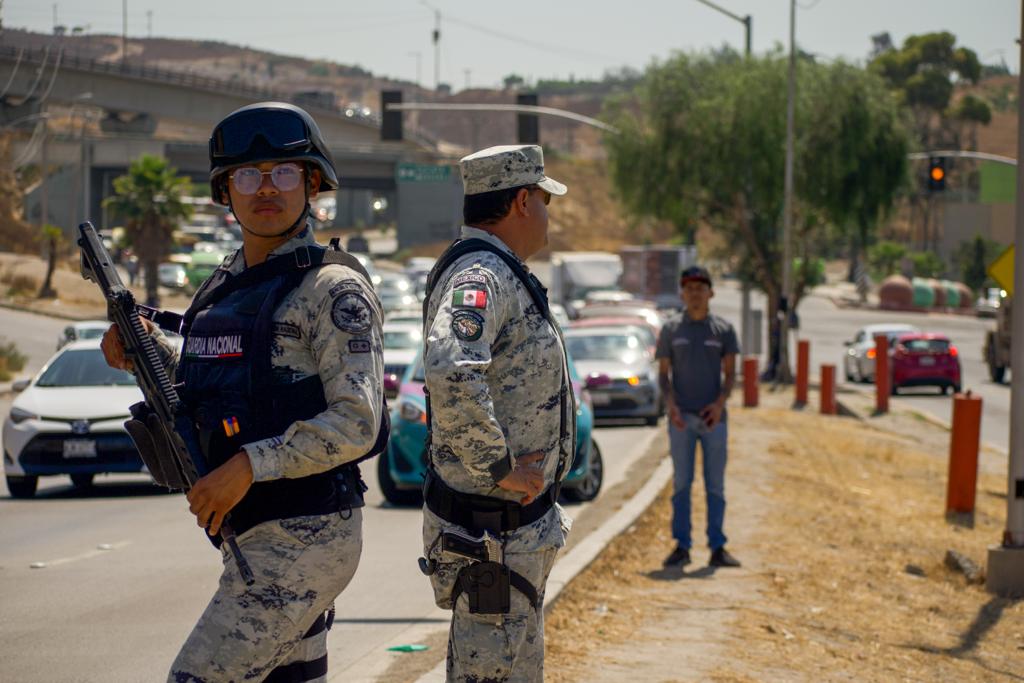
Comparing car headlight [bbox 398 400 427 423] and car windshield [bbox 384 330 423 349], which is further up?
car headlight [bbox 398 400 427 423]

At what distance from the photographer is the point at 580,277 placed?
57969 millimetres

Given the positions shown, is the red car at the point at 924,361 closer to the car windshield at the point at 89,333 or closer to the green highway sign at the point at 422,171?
the car windshield at the point at 89,333

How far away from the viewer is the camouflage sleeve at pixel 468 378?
4008mm

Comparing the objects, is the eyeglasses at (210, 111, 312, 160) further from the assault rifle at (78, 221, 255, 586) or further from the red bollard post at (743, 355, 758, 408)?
the red bollard post at (743, 355, 758, 408)

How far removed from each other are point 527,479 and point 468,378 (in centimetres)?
35

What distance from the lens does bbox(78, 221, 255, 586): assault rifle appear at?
3.71m

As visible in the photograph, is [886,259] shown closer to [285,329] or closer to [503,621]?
[503,621]

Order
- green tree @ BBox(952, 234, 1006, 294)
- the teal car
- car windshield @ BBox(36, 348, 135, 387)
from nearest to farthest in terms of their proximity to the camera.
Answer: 1. the teal car
2. car windshield @ BBox(36, 348, 135, 387)
3. green tree @ BBox(952, 234, 1006, 294)

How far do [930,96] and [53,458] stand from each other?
107162 mm

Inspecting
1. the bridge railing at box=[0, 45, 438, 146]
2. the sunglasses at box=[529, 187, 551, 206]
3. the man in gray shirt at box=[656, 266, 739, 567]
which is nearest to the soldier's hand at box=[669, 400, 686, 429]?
the man in gray shirt at box=[656, 266, 739, 567]

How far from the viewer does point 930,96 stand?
113250 millimetres

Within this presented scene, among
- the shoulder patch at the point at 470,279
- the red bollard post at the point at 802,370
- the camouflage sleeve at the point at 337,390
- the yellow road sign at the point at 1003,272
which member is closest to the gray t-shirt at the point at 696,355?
the yellow road sign at the point at 1003,272

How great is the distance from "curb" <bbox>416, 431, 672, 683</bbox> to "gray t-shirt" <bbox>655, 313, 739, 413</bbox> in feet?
3.73

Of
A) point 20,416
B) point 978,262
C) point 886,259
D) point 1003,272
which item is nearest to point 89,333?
point 20,416
